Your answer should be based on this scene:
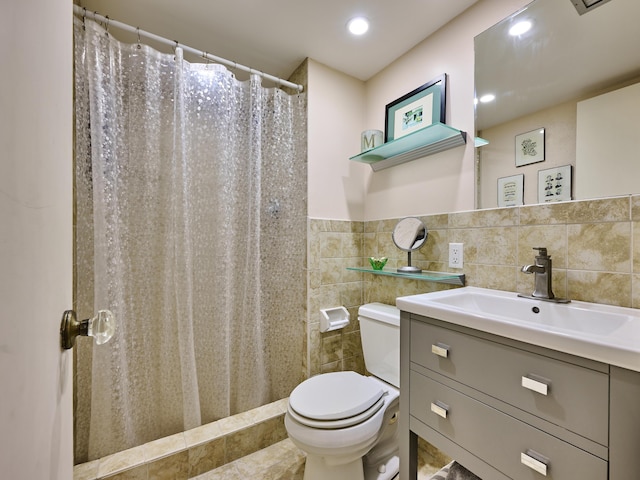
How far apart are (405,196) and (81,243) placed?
167 centimetres

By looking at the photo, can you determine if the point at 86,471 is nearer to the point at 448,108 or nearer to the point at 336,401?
the point at 336,401

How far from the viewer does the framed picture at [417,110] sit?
1.45 metres

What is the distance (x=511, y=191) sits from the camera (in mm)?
1183

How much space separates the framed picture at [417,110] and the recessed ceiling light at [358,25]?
0.42m

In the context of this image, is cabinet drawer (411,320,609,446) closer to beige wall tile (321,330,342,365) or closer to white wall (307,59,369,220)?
beige wall tile (321,330,342,365)

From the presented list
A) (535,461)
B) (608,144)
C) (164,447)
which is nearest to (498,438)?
(535,461)

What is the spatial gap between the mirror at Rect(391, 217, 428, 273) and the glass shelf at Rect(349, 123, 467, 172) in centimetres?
39

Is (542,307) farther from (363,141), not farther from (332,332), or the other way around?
(363,141)

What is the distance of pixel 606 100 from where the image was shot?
3.17ft

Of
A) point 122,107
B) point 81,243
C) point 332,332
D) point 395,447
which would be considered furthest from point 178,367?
point 122,107

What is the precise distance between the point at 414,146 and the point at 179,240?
54.8 inches

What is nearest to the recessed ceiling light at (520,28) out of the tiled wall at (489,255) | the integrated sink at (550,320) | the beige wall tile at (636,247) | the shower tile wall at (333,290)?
the tiled wall at (489,255)

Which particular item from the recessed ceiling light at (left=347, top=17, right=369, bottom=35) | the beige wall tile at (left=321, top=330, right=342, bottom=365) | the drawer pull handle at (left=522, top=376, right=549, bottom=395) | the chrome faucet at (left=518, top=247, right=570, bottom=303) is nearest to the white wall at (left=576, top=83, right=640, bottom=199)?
the chrome faucet at (left=518, top=247, right=570, bottom=303)

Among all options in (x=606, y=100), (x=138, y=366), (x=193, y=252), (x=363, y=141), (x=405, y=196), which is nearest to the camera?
(x=606, y=100)
